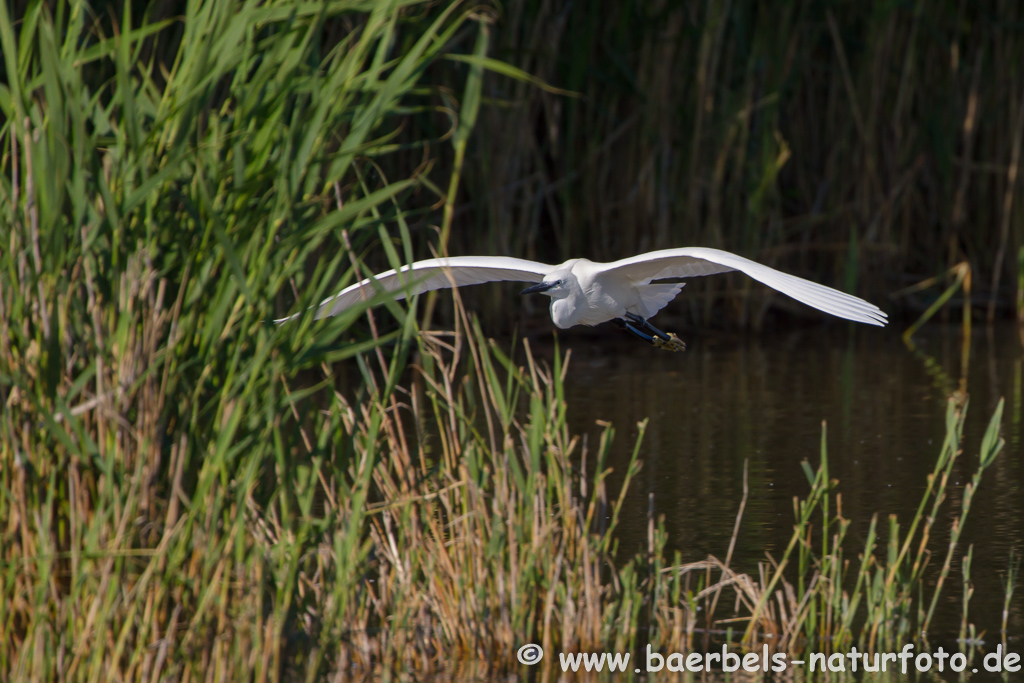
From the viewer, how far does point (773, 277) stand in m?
2.78

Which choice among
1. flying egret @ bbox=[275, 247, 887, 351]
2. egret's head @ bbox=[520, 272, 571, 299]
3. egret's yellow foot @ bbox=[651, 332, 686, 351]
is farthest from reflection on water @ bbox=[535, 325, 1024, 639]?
egret's head @ bbox=[520, 272, 571, 299]

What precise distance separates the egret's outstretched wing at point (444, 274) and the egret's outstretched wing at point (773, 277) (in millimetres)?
254

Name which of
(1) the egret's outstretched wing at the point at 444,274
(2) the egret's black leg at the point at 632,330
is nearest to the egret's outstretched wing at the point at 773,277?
(1) the egret's outstretched wing at the point at 444,274

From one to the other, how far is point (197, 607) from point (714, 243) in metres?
5.37

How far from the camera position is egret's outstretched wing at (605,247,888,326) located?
8.57ft

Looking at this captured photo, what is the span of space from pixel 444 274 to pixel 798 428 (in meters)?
2.30

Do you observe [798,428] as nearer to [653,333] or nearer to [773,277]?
[653,333]

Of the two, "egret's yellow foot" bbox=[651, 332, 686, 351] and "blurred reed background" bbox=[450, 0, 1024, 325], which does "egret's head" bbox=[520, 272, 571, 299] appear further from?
"blurred reed background" bbox=[450, 0, 1024, 325]

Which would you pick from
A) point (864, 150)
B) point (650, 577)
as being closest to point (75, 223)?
point (650, 577)

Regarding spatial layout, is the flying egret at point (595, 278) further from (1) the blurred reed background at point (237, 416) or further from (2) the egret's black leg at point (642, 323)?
(1) the blurred reed background at point (237, 416)

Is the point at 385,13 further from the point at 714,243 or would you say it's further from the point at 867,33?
the point at 867,33

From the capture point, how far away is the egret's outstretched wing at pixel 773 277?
103 inches

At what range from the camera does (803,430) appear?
16.6ft

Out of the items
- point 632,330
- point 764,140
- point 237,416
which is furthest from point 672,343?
point 764,140
